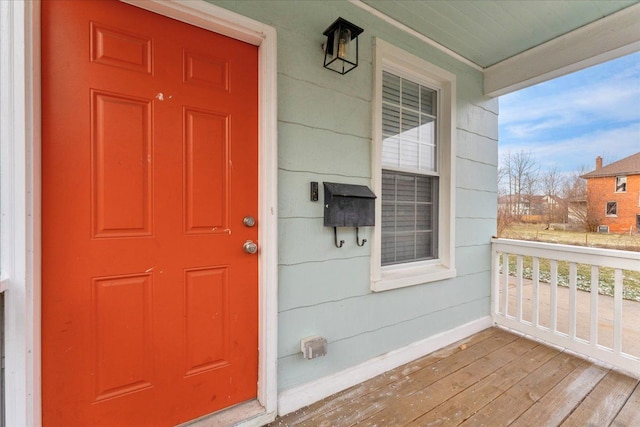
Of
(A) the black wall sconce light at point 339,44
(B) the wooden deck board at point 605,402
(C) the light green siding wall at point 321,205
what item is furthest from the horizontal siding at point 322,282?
(B) the wooden deck board at point 605,402

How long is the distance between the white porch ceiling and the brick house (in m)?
0.83

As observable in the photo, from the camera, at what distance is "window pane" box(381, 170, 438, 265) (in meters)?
2.13

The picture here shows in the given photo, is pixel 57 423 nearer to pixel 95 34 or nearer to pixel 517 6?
pixel 95 34

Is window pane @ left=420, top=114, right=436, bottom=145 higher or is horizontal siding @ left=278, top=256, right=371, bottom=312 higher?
window pane @ left=420, top=114, right=436, bottom=145

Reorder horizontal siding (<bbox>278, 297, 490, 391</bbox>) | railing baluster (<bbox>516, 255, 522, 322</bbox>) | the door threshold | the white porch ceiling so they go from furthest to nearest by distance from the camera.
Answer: railing baluster (<bbox>516, 255, 522, 322</bbox>)
the white porch ceiling
horizontal siding (<bbox>278, 297, 490, 391</bbox>)
the door threshold

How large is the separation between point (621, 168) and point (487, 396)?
204 cm

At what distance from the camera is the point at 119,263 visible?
119 centimetres

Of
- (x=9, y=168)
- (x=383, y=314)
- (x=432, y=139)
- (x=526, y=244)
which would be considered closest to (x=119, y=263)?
(x=9, y=168)

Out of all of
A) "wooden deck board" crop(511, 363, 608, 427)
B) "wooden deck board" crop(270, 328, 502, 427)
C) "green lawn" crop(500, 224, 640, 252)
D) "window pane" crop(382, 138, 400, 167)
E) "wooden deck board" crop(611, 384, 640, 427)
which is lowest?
"wooden deck board" crop(270, 328, 502, 427)

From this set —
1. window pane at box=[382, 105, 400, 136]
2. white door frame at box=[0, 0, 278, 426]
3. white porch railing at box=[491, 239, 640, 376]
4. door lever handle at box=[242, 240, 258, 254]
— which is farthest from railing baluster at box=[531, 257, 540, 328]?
white door frame at box=[0, 0, 278, 426]

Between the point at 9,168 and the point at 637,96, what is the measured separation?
3.73 m

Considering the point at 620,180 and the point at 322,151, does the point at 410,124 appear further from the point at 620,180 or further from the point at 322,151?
the point at 620,180

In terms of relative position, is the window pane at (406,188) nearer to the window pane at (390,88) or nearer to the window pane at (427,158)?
the window pane at (427,158)

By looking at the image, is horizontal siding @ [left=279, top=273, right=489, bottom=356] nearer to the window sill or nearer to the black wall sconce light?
the window sill
